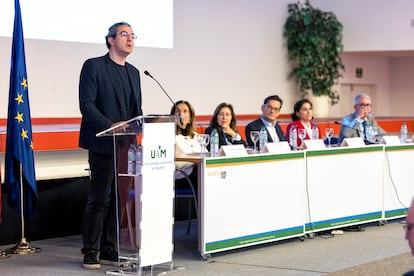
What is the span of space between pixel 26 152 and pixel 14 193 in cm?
30

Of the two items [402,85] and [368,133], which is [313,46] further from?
[368,133]

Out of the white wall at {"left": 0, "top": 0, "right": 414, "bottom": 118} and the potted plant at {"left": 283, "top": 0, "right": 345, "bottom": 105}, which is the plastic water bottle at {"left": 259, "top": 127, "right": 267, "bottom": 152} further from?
the potted plant at {"left": 283, "top": 0, "right": 345, "bottom": 105}

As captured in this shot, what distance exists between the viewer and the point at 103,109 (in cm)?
489

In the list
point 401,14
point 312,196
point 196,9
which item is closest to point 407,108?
point 401,14

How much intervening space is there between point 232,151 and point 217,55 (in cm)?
473

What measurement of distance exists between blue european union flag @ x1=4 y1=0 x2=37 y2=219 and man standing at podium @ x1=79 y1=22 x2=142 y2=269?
767 millimetres

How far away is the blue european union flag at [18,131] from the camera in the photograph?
216 inches

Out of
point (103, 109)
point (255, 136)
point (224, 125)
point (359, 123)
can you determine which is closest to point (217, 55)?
point (359, 123)

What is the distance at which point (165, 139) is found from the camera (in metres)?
4.67

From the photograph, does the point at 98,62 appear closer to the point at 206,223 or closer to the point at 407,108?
the point at 206,223

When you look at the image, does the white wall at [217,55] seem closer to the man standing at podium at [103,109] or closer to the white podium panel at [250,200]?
the man standing at podium at [103,109]

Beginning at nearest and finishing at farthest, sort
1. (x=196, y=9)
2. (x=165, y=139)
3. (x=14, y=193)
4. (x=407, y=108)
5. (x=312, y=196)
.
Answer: (x=165, y=139) < (x=14, y=193) < (x=312, y=196) < (x=196, y=9) < (x=407, y=108)

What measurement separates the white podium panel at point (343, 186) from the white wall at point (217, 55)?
9.88 feet

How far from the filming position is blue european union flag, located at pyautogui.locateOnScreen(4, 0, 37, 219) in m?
5.48
